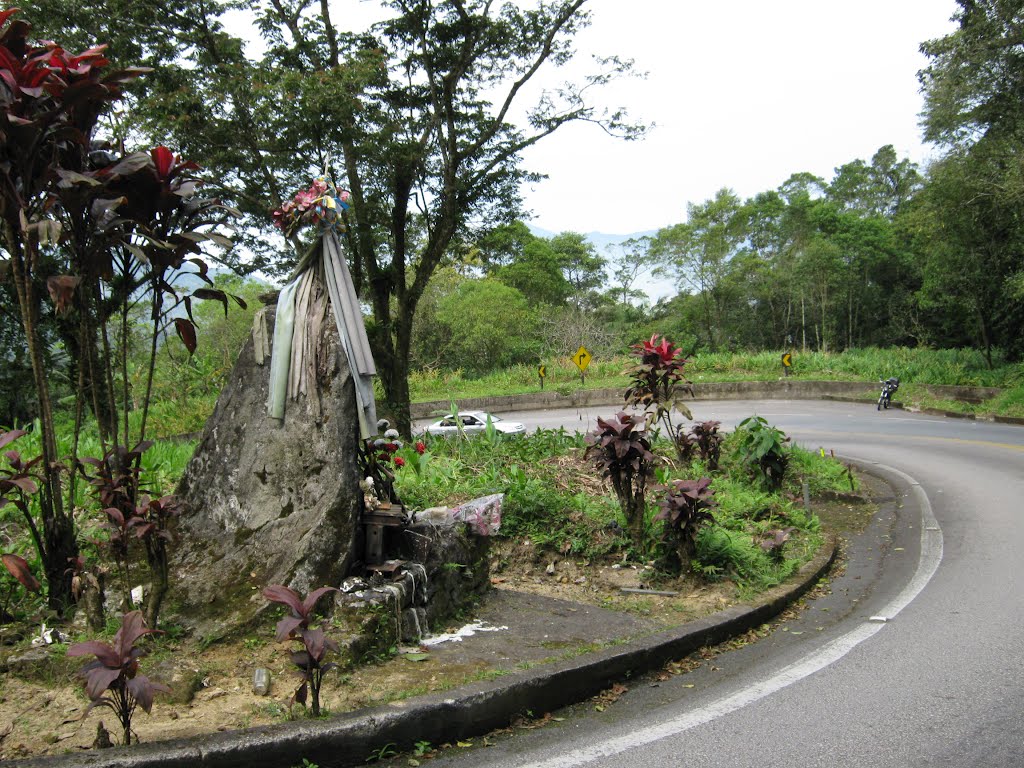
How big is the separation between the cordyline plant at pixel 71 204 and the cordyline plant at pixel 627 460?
3.18m

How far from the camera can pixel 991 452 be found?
14453mm

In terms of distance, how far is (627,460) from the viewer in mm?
6281

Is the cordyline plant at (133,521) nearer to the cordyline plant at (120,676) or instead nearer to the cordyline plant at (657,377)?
the cordyline plant at (120,676)

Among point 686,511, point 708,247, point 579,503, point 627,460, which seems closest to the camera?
point 686,511

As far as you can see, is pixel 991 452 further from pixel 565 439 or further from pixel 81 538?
pixel 81 538

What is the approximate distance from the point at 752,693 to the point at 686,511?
73.5 inches

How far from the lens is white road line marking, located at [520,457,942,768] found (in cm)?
352

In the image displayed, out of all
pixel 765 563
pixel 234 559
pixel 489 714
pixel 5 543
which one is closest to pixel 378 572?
pixel 234 559

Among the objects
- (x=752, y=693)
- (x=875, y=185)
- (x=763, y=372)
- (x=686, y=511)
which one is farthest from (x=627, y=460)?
(x=875, y=185)

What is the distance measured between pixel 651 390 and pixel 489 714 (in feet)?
19.8

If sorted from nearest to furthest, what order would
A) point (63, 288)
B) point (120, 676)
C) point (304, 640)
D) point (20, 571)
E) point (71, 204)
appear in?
point (120, 676), point (304, 640), point (20, 571), point (63, 288), point (71, 204)

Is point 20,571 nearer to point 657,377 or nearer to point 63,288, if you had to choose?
point 63,288

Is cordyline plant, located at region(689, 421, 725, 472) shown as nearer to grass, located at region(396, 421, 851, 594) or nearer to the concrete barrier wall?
grass, located at region(396, 421, 851, 594)

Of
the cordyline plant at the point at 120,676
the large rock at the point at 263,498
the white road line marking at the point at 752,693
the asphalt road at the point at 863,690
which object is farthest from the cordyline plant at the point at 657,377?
the cordyline plant at the point at 120,676
